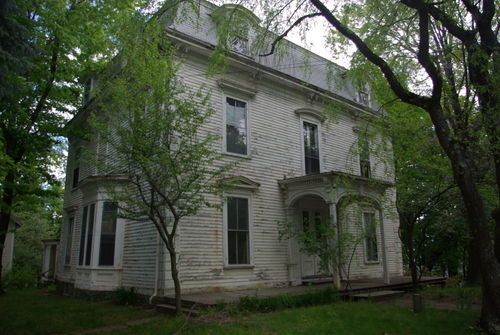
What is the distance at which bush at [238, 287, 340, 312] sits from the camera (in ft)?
29.0

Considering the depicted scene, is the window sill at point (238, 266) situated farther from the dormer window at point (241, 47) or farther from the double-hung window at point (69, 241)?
the double-hung window at point (69, 241)

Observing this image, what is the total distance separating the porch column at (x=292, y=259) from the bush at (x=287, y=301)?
89.1 inches

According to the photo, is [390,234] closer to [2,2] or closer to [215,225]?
[215,225]

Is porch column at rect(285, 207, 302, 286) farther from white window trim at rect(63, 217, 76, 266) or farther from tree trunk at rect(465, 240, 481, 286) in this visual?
white window trim at rect(63, 217, 76, 266)

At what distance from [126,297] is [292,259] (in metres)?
5.39

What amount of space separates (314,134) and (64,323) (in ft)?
35.1

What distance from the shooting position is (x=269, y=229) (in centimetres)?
1265

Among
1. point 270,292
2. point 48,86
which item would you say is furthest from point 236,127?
point 48,86

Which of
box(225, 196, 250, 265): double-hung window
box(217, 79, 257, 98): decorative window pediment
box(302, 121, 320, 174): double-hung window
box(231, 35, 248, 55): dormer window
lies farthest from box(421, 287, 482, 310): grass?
box(231, 35, 248, 55): dormer window

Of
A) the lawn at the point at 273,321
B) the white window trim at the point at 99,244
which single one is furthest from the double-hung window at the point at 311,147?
the white window trim at the point at 99,244

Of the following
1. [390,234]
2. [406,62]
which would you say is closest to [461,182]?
[406,62]

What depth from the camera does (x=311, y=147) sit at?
1498cm

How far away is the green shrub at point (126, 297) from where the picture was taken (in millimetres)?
10734

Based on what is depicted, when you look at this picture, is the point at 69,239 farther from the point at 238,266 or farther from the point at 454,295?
the point at 454,295
